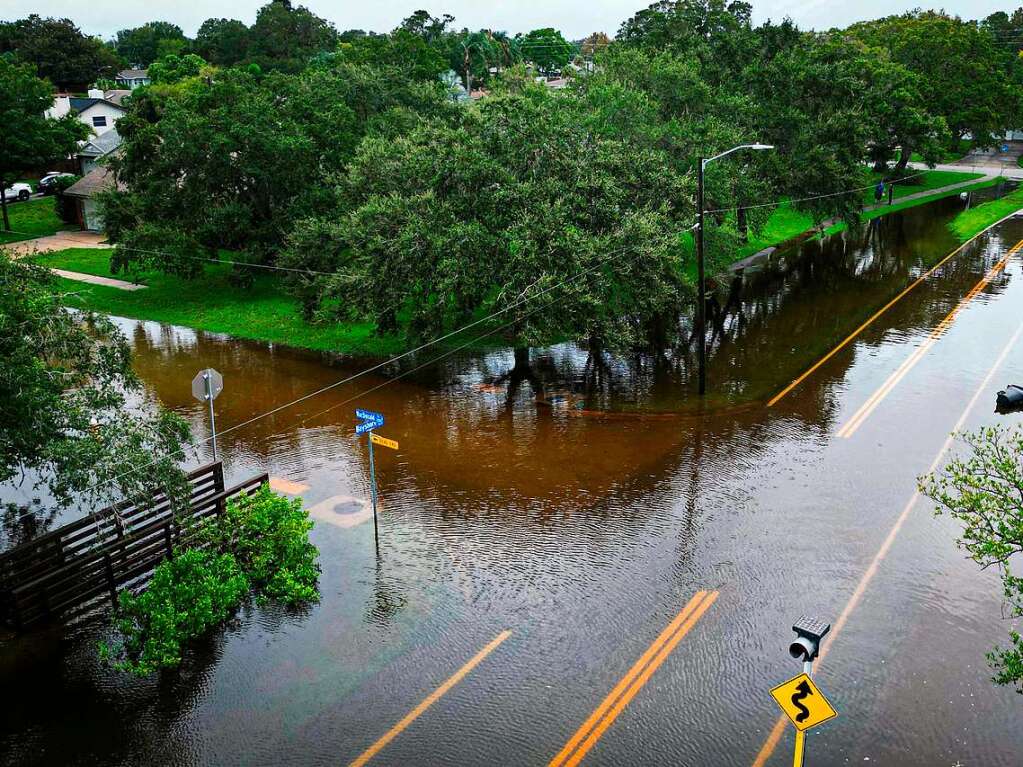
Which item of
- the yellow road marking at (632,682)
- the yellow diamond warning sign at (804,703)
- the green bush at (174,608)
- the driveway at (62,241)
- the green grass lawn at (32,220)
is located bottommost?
the yellow road marking at (632,682)

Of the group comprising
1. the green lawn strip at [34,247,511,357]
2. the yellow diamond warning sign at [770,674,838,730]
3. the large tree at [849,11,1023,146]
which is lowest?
the yellow diamond warning sign at [770,674,838,730]

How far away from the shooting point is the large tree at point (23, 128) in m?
46.8

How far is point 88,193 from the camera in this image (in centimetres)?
5038

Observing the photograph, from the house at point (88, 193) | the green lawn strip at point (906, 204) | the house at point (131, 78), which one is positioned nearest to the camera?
the house at point (88, 193)

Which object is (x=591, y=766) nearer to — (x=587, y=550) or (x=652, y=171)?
(x=587, y=550)

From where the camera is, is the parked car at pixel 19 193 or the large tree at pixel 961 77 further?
the large tree at pixel 961 77

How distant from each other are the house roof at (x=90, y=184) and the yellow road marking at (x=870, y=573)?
45.6 m

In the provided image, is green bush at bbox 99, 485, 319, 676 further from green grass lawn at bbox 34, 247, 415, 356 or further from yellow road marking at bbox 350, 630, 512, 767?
green grass lawn at bbox 34, 247, 415, 356

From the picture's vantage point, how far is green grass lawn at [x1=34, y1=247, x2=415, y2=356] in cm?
3044

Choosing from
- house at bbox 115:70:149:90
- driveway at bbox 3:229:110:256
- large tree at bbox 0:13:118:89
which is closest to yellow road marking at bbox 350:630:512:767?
driveway at bbox 3:229:110:256

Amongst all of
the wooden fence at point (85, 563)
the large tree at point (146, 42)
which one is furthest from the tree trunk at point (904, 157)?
the large tree at point (146, 42)

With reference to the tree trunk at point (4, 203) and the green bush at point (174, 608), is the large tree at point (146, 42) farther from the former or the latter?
the green bush at point (174, 608)

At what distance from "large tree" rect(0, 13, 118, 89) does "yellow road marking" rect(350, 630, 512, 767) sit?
4045 inches

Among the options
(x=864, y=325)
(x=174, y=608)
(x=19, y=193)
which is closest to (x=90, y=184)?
(x=19, y=193)
